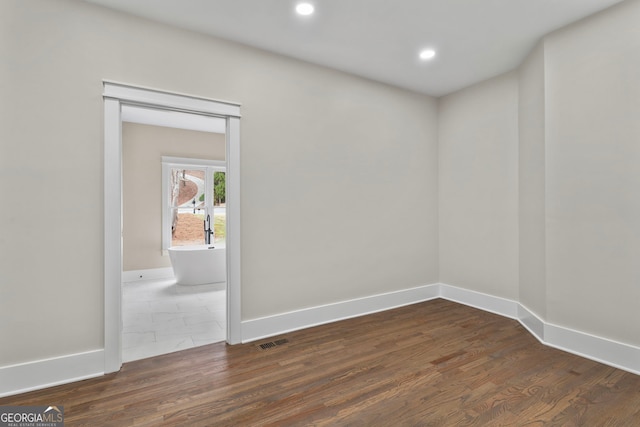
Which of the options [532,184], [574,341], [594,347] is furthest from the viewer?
[532,184]

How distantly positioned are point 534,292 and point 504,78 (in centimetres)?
241

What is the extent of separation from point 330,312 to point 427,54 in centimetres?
289

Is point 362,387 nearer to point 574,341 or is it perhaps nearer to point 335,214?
point 335,214

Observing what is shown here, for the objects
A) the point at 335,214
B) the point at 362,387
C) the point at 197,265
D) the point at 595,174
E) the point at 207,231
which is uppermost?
the point at 595,174

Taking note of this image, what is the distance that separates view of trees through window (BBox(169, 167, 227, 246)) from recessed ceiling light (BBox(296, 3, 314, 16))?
4.60 meters

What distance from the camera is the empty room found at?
2197 mm

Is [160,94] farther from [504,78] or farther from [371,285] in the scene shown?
[504,78]

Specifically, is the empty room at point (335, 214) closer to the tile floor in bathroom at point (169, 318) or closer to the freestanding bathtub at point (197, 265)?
the tile floor in bathroom at point (169, 318)

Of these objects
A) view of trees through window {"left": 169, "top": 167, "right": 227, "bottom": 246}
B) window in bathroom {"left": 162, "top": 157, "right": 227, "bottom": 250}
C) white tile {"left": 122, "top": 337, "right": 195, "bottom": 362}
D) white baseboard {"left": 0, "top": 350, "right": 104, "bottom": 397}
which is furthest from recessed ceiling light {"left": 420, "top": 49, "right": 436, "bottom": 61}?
view of trees through window {"left": 169, "top": 167, "right": 227, "bottom": 246}

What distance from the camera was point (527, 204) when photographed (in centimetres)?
338

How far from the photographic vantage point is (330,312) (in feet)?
11.7

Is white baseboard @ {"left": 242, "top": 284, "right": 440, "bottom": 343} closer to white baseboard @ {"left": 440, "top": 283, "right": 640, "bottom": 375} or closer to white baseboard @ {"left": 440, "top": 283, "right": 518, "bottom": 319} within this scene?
white baseboard @ {"left": 440, "top": 283, "right": 518, "bottom": 319}

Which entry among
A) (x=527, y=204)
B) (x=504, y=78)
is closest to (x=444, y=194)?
(x=527, y=204)

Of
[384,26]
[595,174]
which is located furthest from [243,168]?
[595,174]
